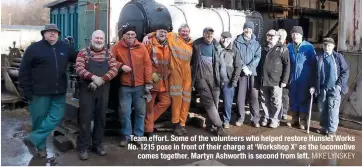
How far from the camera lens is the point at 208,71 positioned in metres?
5.75

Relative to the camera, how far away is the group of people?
4.56 meters

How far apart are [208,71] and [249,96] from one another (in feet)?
3.83

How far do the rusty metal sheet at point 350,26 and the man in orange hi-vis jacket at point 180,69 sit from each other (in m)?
2.91

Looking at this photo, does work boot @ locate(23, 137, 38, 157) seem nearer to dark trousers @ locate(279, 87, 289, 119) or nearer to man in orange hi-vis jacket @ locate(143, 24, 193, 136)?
man in orange hi-vis jacket @ locate(143, 24, 193, 136)

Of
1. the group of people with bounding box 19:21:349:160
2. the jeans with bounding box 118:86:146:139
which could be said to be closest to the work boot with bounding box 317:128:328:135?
the group of people with bounding box 19:21:349:160

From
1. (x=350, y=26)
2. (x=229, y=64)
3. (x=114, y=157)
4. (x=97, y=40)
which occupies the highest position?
(x=350, y=26)

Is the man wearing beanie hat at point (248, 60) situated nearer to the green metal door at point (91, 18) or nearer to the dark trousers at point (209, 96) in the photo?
the dark trousers at point (209, 96)

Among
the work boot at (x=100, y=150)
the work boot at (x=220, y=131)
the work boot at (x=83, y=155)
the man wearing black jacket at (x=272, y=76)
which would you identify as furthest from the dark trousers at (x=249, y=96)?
the work boot at (x=83, y=155)

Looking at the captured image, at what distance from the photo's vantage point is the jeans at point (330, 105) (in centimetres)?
576

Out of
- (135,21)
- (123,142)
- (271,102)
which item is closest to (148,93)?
(123,142)

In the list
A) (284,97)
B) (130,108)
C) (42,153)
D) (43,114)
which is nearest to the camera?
(43,114)

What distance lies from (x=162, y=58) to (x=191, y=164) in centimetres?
174

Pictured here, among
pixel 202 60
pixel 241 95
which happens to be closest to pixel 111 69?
pixel 202 60

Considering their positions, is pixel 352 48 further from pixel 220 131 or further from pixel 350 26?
pixel 220 131
